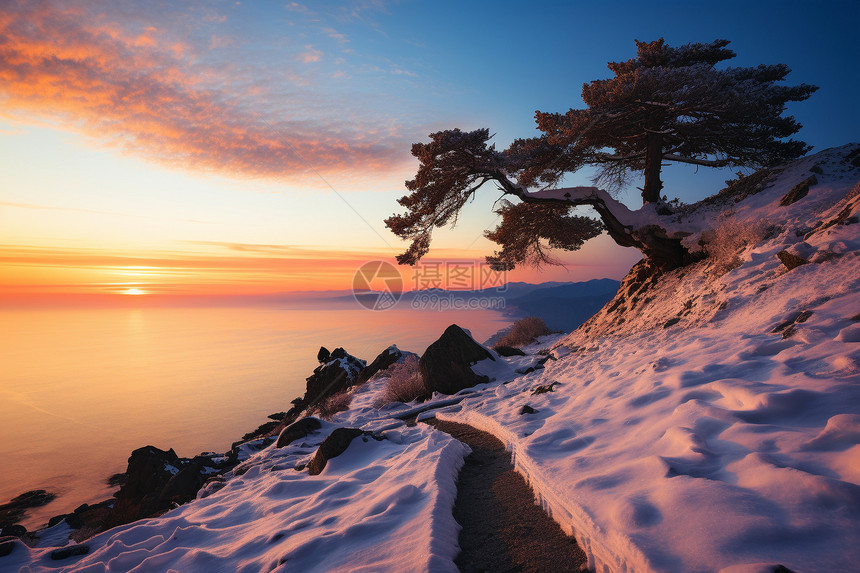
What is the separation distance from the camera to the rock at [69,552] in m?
4.94

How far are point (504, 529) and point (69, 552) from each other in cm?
565

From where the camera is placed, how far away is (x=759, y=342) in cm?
538

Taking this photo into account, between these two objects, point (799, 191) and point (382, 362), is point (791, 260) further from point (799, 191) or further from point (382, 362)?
point (382, 362)

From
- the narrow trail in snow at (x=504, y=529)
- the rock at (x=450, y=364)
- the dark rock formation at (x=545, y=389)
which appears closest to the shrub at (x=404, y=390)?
the rock at (x=450, y=364)

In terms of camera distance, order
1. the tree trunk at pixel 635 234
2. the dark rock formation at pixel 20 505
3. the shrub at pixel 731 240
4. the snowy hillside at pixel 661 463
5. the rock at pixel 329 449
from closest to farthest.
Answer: the snowy hillside at pixel 661 463, the rock at pixel 329 449, the shrub at pixel 731 240, the tree trunk at pixel 635 234, the dark rock formation at pixel 20 505

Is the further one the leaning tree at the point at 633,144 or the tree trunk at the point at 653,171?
the tree trunk at the point at 653,171

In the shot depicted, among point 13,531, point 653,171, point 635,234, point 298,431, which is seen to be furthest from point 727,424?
point 13,531

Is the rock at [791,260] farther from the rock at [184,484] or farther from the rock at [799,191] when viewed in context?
the rock at [184,484]

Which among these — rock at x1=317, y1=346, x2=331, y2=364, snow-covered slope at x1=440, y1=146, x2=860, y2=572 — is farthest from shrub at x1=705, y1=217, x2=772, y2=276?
rock at x1=317, y1=346, x2=331, y2=364

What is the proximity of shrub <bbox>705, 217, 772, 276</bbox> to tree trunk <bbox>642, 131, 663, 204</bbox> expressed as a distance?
3.03m

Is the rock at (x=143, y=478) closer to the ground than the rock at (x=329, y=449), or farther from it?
closer to the ground

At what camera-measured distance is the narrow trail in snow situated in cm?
295

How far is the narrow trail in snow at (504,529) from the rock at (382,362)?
12.2m

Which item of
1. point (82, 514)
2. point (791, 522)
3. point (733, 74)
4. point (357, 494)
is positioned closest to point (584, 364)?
point (357, 494)
